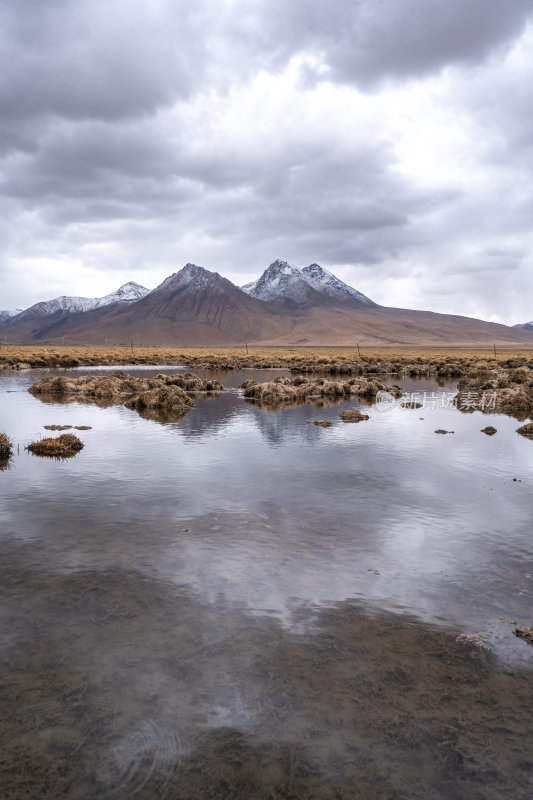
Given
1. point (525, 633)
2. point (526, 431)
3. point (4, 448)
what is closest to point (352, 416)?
point (526, 431)

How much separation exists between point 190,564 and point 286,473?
5783mm

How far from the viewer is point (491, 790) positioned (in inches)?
148

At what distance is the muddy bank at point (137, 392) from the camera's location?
25109 millimetres

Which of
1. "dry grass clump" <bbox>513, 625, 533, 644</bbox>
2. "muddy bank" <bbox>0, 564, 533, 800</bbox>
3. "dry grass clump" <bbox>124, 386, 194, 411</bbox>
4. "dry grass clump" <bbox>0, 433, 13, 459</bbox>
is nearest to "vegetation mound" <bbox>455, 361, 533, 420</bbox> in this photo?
"dry grass clump" <bbox>124, 386, 194, 411</bbox>

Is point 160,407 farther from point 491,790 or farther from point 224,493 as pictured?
point 491,790

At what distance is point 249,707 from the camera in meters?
4.52

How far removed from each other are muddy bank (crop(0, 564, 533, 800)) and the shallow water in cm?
2

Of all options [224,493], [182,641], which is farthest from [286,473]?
[182,641]

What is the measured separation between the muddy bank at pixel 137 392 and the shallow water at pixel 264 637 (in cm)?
1304

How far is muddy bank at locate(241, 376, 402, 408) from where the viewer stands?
28.5 metres

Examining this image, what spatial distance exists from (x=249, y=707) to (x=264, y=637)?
104 centimetres

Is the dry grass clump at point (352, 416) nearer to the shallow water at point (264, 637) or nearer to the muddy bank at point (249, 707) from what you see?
the shallow water at point (264, 637)

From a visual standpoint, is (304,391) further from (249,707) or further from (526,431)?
(249,707)

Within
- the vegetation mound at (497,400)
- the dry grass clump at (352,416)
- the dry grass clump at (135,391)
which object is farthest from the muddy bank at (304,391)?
the dry grass clump at (352,416)
